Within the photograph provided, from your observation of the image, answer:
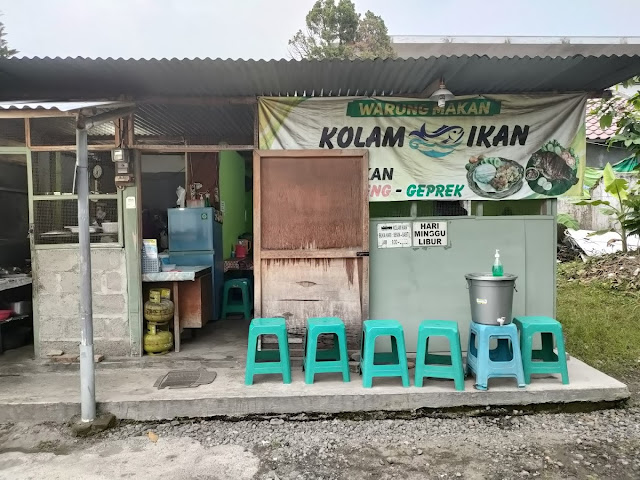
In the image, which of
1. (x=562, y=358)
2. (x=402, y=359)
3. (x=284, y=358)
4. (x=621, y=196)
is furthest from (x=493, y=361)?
(x=621, y=196)

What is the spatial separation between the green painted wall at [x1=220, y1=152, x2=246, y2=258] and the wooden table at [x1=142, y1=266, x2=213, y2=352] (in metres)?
1.89

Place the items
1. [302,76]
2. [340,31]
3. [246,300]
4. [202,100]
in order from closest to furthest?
[302,76]
[202,100]
[246,300]
[340,31]

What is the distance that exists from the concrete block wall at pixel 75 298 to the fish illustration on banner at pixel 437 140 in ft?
11.5

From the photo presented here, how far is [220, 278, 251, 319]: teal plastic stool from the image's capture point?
288 inches

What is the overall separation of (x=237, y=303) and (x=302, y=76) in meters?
4.16

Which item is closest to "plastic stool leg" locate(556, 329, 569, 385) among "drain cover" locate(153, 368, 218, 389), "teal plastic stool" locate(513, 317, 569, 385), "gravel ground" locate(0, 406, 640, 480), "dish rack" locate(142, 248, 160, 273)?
"teal plastic stool" locate(513, 317, 569, 385)

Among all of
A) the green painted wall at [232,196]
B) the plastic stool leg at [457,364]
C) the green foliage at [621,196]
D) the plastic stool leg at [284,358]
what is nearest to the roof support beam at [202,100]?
the plastic stool leg at [284,358]

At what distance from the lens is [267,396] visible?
4.12 m

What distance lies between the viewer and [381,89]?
4.96 metres

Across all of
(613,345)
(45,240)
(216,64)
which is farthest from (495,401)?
(45,240)

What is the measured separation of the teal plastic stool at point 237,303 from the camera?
7312mm

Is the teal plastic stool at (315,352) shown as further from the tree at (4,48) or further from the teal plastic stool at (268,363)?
the tree at (4,48)

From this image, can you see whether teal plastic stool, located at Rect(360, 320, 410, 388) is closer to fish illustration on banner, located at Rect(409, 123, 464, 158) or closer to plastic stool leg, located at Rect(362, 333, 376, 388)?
plastic stool leg, located at Rect(362, 333, 376, 388)

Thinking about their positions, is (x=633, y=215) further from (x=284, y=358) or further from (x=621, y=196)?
(x=284, y=358)
